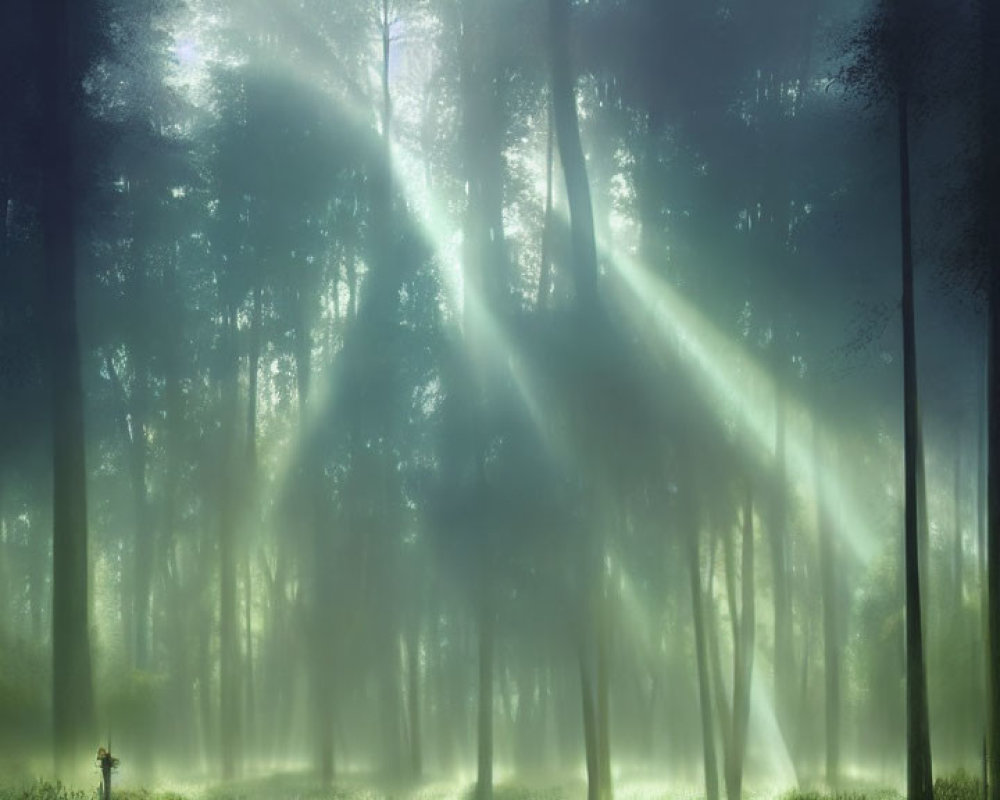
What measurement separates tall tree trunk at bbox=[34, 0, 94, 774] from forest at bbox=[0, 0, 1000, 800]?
45 mm

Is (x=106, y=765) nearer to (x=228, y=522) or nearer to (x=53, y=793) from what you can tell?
(x=53, y=793)

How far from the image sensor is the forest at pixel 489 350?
1233 centimetres

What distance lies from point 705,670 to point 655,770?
797cm

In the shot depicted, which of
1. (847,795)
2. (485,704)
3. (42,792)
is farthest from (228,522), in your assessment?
(847,795)

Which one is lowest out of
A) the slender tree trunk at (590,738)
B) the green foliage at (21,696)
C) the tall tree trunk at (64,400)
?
the slender tree trunk at (590,738)

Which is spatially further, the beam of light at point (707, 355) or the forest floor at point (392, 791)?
the beam of light at point (707, 355)

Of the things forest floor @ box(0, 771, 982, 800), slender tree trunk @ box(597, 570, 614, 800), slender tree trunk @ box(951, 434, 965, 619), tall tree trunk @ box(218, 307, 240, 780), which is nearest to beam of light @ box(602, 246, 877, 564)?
slender tree trunk @ box(597, 570, 614, 800)

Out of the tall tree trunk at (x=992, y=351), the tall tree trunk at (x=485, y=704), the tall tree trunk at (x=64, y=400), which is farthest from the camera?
the tall tree trunk at (x=485, y=704)

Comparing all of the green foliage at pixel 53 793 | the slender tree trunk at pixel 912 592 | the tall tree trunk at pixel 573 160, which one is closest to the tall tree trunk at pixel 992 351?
the slender tree trunk at pixel 912 592

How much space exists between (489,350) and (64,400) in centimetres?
576

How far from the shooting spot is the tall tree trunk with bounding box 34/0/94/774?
11312 millimetres

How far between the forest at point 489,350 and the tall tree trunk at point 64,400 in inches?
1.8

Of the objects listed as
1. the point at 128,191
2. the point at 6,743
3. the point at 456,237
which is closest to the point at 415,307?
the point at 456,237

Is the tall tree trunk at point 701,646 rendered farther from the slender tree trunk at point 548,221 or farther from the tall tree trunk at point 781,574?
the slender tree trunk at point 548,221
